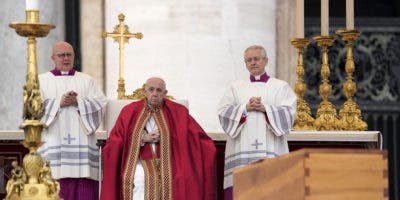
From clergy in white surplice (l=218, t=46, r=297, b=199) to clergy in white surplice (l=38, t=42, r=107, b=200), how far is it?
1016mm

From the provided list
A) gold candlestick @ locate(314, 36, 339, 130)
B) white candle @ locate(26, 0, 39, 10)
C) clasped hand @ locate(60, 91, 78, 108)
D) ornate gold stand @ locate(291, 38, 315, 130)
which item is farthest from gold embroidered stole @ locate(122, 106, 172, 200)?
white candle @ locate(26, 0, 39, 10)

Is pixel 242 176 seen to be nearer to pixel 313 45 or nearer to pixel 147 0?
pixel 147 0

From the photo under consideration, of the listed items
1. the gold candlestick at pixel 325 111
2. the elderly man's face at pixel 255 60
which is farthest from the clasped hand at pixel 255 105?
the gold candlestick at pixel 325 111

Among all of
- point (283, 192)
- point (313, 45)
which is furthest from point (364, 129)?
point (283, 192)

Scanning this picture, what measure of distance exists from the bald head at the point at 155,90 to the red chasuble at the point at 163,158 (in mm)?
171

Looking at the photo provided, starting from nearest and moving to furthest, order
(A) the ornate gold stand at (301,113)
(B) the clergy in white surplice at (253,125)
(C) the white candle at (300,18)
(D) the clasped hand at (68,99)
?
(B) the clergy in white surplice at (253,125)
(D) the clasped hand at (68,99)
(C) the white candle at (300,18)
(A) the ornate gold stand at (301,113)

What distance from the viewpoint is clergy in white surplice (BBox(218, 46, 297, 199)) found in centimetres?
1195

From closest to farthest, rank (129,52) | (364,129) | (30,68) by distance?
(30,68)
(364,129)
(129,52)

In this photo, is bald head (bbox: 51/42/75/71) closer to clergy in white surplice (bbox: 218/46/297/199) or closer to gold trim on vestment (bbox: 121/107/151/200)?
gold trim on vestment (bbox: 121/107/151/200)

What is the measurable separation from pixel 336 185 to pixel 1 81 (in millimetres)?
Result: 9185

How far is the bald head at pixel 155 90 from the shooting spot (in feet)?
38.4

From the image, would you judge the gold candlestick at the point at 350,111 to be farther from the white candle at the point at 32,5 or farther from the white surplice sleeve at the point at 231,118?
the white candle at the point at 32,5

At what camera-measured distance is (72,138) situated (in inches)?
481

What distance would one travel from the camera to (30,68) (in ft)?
26.6
